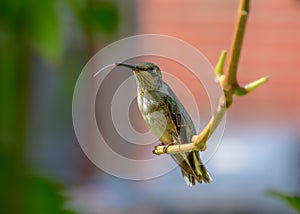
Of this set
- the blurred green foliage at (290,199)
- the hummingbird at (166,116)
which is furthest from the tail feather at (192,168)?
the blurred green foliage at (290,199)

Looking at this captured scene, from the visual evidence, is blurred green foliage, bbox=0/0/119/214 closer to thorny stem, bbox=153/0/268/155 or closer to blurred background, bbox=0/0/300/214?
blurred background, bbox=0/0/300/214

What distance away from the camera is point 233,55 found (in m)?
0.24

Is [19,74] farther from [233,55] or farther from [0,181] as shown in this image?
[233,55]

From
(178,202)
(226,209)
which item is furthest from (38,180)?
(178,202)

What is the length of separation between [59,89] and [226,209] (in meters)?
2.03

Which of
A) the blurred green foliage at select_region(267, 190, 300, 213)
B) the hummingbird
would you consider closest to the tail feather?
the hummingbird

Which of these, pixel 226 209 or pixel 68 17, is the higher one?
pixel 226 209

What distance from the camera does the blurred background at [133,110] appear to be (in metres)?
0.49

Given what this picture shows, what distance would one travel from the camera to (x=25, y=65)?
0.50 m

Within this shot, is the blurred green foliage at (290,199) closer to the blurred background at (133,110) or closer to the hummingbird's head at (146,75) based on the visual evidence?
the blurred background at (133,110)

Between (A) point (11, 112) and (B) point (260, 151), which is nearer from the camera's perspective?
(A) point (11, 112)

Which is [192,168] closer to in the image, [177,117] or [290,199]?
[177,117]

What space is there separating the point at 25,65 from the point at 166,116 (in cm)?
24

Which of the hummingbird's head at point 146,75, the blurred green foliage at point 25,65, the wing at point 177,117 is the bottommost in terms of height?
→ the wing at point 177,117
